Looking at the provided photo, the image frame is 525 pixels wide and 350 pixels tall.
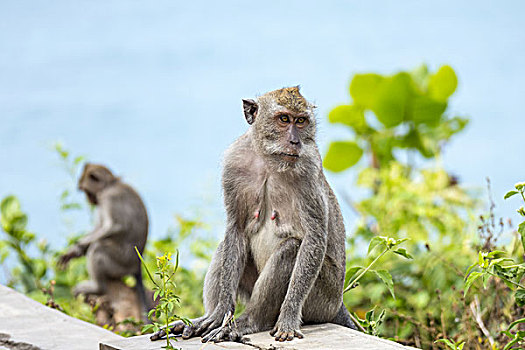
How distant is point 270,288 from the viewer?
15.5ft

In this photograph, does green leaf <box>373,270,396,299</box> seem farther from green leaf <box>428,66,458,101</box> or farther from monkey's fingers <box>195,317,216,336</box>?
green leaf <box>428,66,458,101</box>

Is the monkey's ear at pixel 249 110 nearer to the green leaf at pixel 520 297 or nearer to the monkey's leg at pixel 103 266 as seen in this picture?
the green leaf at pixel 520 297

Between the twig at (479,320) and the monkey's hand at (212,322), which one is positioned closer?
the monkey's hand at (212,322)

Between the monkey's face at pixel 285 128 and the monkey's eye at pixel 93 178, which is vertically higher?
the monkey's eye at pixel 93 178

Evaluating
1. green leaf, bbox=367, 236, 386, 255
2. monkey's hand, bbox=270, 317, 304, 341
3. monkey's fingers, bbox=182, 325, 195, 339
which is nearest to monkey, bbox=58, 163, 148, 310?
monkey's fingers, bbox=182, 325, 195, 339

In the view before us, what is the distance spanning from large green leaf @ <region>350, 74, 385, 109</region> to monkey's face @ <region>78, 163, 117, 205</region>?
4.17 metres

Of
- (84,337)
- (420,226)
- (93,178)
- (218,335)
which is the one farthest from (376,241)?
(93,178)

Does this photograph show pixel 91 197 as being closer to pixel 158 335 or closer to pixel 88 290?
pixel 88 290

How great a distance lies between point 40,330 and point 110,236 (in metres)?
4.83

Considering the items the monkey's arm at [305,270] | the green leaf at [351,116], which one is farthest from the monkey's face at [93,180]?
the monkey's arm at [305,270]

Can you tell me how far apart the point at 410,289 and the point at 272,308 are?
13.7 ft

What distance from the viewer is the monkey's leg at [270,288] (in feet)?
15.5

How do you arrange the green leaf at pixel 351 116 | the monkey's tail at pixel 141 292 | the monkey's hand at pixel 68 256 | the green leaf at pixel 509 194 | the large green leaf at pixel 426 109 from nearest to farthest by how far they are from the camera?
the green leaf at pixel 509 194
the monkey's tail at pixel 141 292
the monkey's hand at pixel 68 256
the large green leaf at pixel 426 109
the green leaf at pixel 351 116

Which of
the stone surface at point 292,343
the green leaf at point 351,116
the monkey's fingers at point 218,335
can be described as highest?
the green leaf at point 351,116
